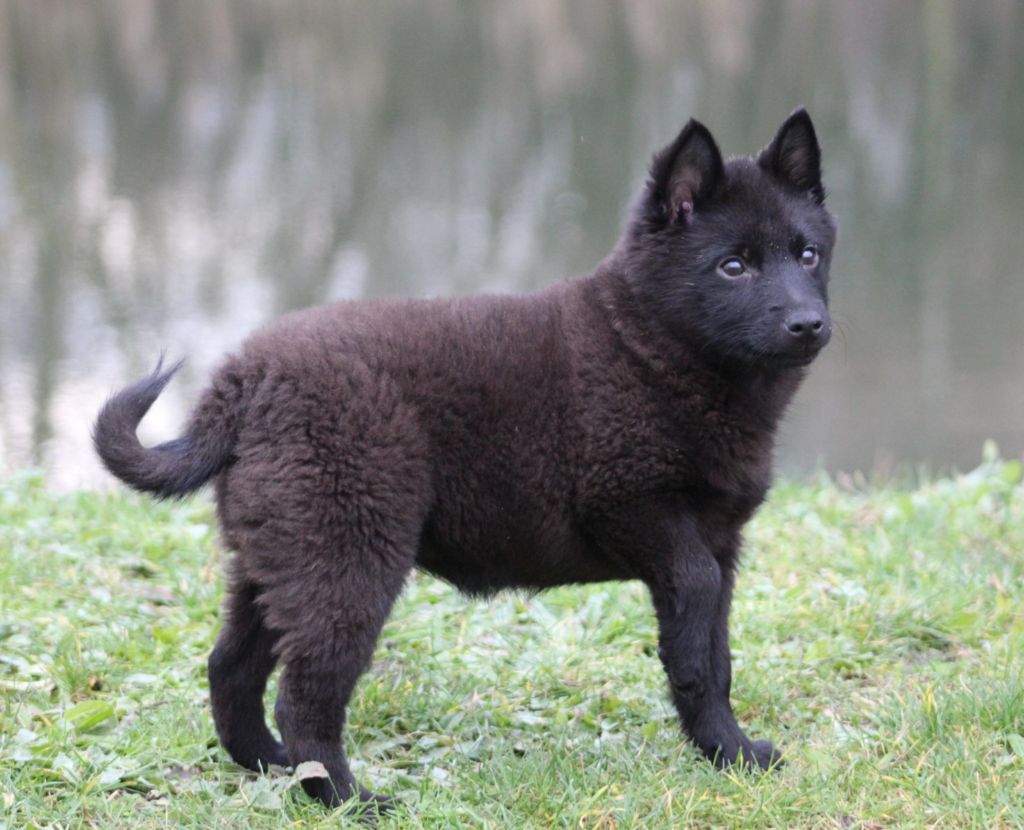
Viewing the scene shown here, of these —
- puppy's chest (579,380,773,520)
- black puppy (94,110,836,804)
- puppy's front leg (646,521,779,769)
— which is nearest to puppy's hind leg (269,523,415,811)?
black puppy (94,110,836,804)

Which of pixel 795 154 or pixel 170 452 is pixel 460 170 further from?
pixel 170 452

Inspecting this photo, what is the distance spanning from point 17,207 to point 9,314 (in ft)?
8.31

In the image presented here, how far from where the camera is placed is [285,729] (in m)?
3.20

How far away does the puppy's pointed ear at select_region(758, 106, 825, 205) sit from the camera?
356 centimetres

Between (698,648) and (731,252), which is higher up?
(731,252)

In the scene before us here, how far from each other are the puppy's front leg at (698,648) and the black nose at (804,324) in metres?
0.57

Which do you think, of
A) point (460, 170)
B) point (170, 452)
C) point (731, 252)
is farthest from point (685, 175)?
point (460, 170)

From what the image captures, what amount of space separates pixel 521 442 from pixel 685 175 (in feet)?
Result: 2.79

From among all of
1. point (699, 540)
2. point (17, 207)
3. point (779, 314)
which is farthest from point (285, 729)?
point (17, 207)

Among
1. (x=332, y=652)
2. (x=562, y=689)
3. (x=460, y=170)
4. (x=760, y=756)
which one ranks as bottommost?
(x=460, y=170)

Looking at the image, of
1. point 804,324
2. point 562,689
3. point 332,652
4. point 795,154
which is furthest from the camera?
point 562,689

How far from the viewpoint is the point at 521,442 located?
337cm

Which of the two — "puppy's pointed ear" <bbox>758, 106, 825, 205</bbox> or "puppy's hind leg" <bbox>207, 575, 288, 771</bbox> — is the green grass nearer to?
"puppy's hind leg" <bbox>207, 575, 288, 771</bbox>

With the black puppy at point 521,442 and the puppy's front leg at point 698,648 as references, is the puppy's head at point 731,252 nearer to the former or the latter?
the black puppy at point 521,442
